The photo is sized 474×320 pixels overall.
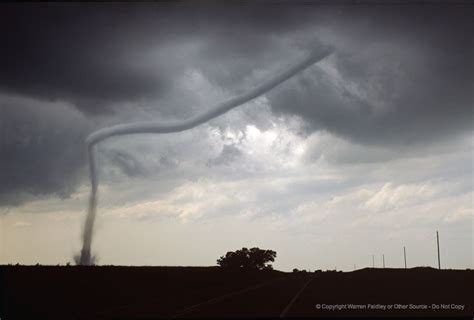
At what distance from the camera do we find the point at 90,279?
186ft

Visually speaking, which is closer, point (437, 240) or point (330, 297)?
point (330, 297)

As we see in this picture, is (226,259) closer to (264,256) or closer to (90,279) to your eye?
(264,256)

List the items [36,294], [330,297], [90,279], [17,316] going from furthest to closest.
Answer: [90,279] < [36,294] < [330,297] < [17,316]

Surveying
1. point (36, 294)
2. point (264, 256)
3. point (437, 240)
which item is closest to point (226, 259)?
point (264, 256)

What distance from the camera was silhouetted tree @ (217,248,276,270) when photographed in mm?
152625

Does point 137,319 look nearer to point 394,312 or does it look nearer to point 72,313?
point 72,313

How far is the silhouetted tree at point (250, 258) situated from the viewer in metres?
153

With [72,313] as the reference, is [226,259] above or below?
above

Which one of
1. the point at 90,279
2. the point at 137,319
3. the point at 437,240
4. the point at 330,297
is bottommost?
the point at 137,319

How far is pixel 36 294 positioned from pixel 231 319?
18788 millimetres

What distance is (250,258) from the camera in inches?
6112

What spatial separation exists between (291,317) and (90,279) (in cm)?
3433

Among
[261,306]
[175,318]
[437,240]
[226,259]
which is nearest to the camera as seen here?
[175,318]

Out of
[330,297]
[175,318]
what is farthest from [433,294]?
[175,318]
